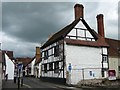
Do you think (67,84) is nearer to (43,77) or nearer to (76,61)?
(76,61)

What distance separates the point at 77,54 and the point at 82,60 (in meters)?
1.21

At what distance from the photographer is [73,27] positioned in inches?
1324

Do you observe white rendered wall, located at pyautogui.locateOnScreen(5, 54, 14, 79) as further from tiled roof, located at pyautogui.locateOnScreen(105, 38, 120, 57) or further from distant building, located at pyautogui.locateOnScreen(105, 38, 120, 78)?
distant building, located at pyautogui.locateOnScreen(105, 38, 120, 78)

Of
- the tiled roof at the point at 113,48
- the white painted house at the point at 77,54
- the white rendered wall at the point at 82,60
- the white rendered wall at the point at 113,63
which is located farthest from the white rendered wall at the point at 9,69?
the white rendered wall at the point at 82,60

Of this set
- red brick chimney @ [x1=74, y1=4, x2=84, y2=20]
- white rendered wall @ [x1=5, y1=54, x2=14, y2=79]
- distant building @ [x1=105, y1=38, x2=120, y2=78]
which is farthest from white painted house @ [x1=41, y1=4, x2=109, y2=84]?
white rendered wall @ [x1=5, y1=54, x2=14, y2=79]

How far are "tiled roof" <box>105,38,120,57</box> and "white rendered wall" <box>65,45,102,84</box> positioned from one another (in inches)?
232

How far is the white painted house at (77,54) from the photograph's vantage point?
3219cm

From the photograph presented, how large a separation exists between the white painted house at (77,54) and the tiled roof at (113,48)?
4.22m

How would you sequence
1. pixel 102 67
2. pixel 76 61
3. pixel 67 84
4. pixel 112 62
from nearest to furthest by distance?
1. pixel 67 84
2. pixel 76 61
3. pixel 102 67
4. pixel 112 62

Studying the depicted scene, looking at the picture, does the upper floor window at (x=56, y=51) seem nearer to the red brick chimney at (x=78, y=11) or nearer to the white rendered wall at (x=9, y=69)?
the red brick chimney at (x=78, y=11)

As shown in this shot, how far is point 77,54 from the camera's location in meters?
33.1

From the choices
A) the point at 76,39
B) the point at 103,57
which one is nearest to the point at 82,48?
the point at 76,39

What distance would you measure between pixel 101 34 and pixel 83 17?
6243 mm

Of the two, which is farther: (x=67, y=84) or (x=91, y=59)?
(x=91, y=59)
